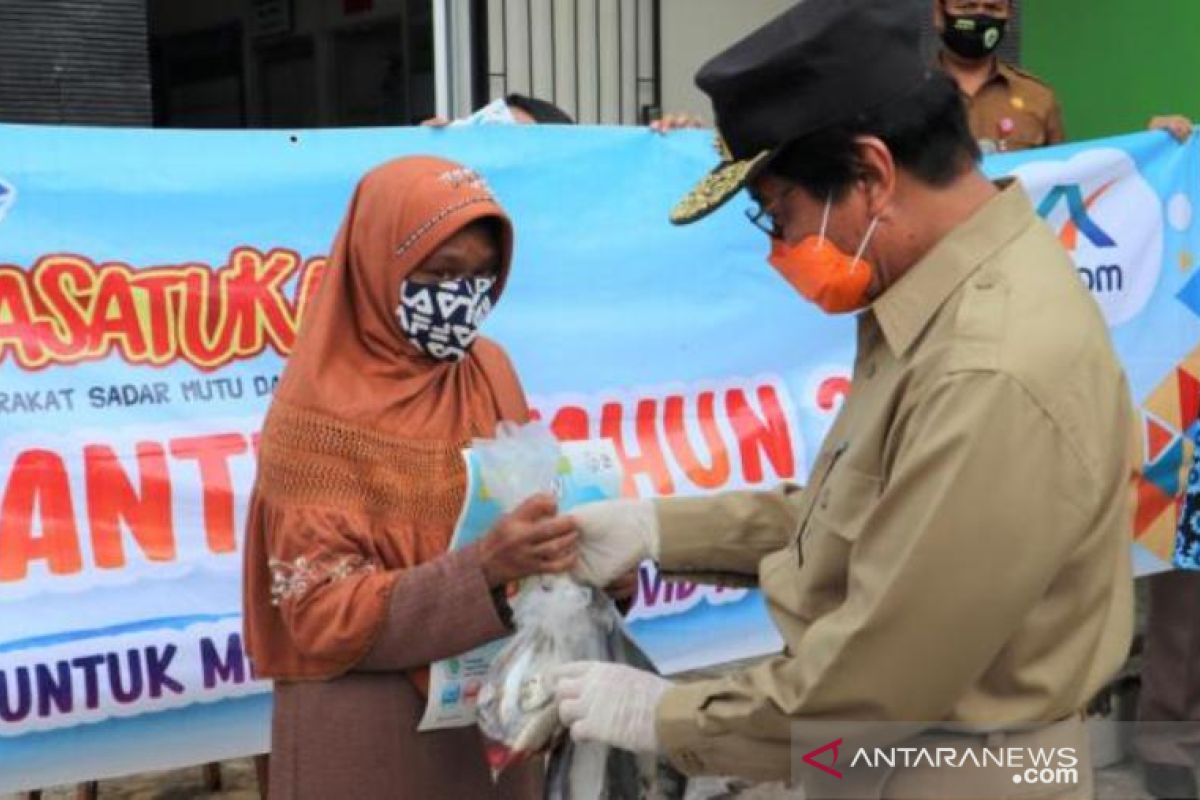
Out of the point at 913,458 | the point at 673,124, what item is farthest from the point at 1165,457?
the point at 913,458

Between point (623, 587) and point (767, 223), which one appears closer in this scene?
point (767, 223)

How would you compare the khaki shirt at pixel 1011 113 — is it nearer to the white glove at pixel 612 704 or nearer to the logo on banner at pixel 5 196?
the logo on banner at pixel 5 196

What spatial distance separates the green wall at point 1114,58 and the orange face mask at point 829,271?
5.84 m

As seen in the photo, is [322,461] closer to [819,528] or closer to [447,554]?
[447,554]

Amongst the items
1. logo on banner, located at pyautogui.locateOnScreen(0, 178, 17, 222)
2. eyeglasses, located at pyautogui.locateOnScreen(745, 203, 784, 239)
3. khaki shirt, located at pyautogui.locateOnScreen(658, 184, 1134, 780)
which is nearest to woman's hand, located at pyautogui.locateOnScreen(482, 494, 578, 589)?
khaki shirt, located at pyautogui.locateOnScreen(658, 184, 1134, 780)

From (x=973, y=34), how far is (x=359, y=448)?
10.7 feet

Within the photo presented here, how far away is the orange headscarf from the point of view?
2.02 meters

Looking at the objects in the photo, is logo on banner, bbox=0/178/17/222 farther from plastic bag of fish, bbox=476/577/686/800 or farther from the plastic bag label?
plastic bag of fish, bbox=476/577/686/800

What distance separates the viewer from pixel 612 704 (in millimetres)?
1654

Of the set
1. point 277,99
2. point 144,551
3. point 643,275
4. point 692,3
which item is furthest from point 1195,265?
point 277,99

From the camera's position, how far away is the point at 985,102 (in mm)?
4742

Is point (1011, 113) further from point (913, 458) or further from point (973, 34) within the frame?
point (913, 458)

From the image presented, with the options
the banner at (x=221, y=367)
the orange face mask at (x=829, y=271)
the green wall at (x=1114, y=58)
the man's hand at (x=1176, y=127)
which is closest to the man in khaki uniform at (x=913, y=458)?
the orange face mask at (x=829, y=271)

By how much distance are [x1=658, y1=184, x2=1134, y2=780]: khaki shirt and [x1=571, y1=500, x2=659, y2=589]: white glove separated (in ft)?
1.46
